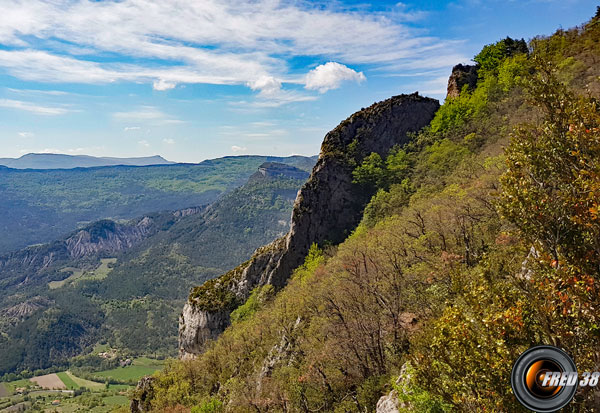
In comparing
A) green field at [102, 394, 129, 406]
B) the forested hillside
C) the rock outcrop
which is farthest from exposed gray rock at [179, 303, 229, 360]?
green field at [102, 394, 129, 406]

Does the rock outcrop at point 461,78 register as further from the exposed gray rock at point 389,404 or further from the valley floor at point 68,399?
the valley floor at point 68,399

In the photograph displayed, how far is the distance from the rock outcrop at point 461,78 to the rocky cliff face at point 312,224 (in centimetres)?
1663

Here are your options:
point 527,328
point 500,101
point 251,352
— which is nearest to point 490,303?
point 527,328

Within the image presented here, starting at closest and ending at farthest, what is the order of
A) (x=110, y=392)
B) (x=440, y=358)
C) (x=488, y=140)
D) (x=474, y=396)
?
(x=474, y=396) < (x=440, y=358) < (x=488, y=140) < (x=110, y=392)

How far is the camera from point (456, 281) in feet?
33.3

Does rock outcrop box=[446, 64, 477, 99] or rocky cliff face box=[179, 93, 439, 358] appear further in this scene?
rock outcrop box=[446, 64, 477, 99]

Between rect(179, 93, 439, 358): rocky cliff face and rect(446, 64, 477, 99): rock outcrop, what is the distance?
1663 cm

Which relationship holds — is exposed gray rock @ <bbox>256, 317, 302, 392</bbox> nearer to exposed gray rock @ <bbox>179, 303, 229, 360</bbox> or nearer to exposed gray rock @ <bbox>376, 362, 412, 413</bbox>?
exposed gray rock @ <bbox>376, 362, 412, 413</bbox>

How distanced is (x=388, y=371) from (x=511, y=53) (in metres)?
83.6

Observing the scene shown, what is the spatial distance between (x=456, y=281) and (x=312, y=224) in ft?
194

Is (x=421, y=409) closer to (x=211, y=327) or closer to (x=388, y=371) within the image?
(x=388, y=371)

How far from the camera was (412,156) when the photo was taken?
74.7 meters

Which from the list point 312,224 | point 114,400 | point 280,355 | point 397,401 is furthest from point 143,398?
point 114,400

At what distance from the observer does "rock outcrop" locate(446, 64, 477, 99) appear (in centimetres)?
8297
